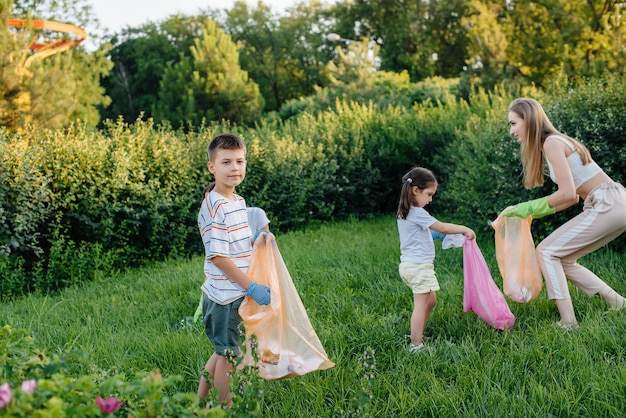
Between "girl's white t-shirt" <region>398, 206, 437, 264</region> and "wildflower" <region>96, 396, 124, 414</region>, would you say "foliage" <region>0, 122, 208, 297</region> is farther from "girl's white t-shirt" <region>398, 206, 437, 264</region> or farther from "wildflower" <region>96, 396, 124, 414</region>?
"wildflower" <region>96, 396, 124, 414</region>

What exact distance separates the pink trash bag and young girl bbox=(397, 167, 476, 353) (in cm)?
27

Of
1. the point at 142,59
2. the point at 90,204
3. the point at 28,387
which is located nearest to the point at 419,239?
the point at 28,387

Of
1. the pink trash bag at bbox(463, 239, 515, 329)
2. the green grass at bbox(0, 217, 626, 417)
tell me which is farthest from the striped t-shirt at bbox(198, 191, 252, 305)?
the pink trash bag at bbox(463, 239, 515, 329)

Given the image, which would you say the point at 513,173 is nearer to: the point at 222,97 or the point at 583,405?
the point at 583,405

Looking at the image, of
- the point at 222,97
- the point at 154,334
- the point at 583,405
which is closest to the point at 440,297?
the point at 583,405

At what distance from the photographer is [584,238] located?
13.8 feet

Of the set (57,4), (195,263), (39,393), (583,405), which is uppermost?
(57,4)

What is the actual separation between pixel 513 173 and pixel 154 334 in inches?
188

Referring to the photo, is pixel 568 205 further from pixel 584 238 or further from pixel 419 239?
pixel 419 239

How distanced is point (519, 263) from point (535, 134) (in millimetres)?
999

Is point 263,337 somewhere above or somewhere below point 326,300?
above

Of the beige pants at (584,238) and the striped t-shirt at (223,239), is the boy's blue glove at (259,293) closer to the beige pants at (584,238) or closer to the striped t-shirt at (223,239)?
the striped t-shirt at (223,239)

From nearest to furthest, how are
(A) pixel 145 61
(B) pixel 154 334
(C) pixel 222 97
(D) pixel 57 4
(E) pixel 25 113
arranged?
1. (B) pixel 154 334
2. (E) pixel 25 113
3. (C) pixel 222 97
4. (D) pixel 57 4
5. (A) pixel 145 61

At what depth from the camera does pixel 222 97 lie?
23484 mm
